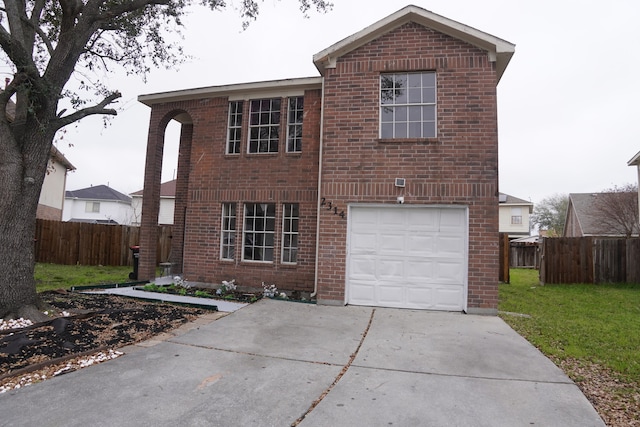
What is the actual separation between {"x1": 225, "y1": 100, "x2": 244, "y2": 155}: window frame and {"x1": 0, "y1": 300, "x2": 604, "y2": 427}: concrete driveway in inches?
216

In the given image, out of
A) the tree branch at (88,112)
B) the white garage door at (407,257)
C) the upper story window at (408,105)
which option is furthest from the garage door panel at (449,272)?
the tree branch at (88,112)

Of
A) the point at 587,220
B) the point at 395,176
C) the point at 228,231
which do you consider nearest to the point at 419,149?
the point at 395,176

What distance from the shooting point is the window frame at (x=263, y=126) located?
1002cm

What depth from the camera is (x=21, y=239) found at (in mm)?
6148

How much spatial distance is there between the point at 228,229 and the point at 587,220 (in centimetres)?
2966

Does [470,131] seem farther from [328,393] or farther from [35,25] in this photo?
[35,25]

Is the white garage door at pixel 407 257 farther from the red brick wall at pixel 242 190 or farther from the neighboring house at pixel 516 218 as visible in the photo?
the neighboring house at pixel 516 218

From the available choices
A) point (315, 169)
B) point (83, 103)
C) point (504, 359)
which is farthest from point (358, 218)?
point (83, 103)

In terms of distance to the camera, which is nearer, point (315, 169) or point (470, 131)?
point (470, 131)

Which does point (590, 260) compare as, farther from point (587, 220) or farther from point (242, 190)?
point (587, 220)

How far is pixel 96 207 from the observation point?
40.4 metres

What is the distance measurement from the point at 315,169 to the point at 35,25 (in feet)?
19.7

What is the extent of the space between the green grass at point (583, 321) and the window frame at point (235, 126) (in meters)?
7.69

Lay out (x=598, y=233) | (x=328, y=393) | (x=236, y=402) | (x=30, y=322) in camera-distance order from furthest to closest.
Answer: (x=598, y=233), (x=30, y=322), (x=328, y=393), (x=236, y=402)
